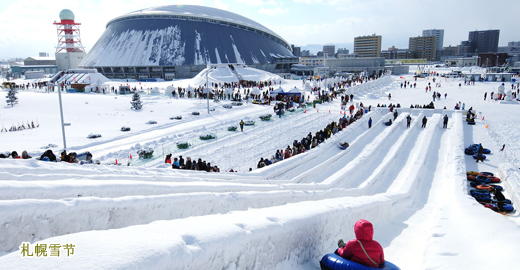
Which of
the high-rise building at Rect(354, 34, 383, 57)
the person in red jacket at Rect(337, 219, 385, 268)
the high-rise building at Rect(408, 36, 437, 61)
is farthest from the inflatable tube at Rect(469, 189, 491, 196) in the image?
the high-rise building at Rect(408, 36, 437, 61)

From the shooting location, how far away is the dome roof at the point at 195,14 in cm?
6156

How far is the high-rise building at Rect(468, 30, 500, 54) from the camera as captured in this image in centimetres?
18150

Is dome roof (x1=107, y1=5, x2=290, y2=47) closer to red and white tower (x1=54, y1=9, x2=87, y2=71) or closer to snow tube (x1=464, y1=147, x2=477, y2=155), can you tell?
red and white tower (x1=54, y1=9, x2=87, y2=71)

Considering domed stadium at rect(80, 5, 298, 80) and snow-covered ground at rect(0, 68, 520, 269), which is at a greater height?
domed stadium at rect(80, 5, 298, 80)

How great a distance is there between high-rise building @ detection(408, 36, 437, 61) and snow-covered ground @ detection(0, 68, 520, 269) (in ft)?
520

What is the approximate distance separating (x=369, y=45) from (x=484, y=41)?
10244 cm

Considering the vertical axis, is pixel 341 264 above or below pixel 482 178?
above

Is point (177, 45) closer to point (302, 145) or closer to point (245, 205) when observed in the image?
point (302, 145)

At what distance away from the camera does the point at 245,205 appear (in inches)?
237

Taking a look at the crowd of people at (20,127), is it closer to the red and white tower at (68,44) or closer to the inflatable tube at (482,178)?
the inflatable tube at (482,178)

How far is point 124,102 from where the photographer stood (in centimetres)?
2973

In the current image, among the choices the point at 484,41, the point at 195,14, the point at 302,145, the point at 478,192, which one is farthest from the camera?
the point at 484,41

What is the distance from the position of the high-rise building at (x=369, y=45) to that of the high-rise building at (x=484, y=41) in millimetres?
93703

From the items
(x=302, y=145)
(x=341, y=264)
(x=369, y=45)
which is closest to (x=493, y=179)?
(x=302, y=145)
